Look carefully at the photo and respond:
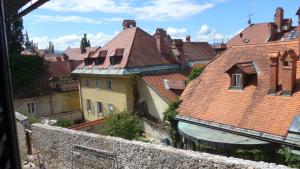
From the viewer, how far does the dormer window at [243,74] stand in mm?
15039

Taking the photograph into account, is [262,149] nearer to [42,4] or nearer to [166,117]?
[166,117]

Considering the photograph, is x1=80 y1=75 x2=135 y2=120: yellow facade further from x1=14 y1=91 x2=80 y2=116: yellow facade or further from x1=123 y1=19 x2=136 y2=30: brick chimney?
x1=123 y1=19 x2=136 y2=30: brick chimney

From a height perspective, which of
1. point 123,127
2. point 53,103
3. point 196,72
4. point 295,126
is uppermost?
point 196,72

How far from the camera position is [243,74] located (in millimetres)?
15117

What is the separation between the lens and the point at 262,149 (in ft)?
40.9

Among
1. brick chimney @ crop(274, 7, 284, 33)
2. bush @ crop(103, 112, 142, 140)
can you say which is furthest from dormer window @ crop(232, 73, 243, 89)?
brick chimney @ crop(274, 7, 284, 33)

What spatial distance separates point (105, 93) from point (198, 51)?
41.5 feet

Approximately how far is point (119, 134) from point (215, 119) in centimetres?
730

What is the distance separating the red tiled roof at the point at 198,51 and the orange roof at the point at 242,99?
Answer: 1555 centimetres

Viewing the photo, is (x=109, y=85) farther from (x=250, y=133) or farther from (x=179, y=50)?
(x=250, y=133)

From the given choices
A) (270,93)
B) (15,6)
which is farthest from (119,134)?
(15,6)

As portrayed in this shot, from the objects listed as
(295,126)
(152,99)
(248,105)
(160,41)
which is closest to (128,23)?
(160,41)

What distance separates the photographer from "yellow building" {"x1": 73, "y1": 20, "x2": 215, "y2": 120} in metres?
25.6

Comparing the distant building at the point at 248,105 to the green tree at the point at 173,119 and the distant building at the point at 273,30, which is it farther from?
the distant building at the point at 273,30
